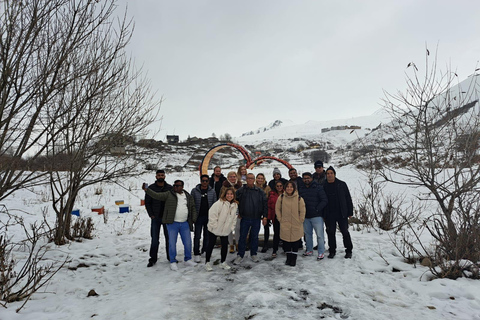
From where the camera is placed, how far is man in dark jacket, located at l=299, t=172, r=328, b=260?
15.4 ft

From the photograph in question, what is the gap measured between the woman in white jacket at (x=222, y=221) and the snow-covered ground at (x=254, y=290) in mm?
306

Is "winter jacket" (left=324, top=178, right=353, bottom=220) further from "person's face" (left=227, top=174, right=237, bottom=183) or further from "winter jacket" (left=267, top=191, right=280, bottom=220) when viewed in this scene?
"person's face" (left=227, top=174, right=237, bottom=183)

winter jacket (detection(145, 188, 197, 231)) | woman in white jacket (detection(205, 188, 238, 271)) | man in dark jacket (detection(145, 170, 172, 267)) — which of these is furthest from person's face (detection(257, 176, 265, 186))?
man in dark jacket (detection(145, 170, 172, 267))

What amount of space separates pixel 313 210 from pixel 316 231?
41cm

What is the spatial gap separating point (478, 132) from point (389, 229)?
352cm

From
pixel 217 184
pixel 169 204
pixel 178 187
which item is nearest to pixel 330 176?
pixel 217 184

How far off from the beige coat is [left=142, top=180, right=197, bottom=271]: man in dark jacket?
1.73 metres

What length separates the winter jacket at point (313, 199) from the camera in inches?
187

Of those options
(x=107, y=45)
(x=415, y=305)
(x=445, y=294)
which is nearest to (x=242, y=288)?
(x=415, y=305)

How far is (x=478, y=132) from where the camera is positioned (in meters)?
3.79

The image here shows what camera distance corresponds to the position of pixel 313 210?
15.7 ft

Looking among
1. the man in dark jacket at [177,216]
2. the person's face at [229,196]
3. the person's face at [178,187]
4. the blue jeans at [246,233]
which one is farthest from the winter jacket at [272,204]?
the person's face at [178,187]

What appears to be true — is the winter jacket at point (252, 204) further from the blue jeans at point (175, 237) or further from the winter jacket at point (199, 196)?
the blue jeans at point (175, 237)

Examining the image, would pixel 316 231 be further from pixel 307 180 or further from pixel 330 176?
pixel 330 176
